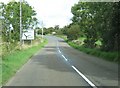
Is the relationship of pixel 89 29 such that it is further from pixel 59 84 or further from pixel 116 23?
pixel 59 84

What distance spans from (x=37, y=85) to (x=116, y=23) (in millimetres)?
17927

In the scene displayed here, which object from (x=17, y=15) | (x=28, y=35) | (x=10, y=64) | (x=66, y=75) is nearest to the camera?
(x=66, y=75)

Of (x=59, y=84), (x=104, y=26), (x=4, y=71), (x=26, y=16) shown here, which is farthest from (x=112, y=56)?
(x=26, y=16)

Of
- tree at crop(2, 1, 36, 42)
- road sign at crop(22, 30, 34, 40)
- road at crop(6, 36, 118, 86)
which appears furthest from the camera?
tree at crop(2, 1, 36, 42)

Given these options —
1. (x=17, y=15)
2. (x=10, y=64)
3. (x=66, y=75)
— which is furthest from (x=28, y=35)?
(x=66, y=75)

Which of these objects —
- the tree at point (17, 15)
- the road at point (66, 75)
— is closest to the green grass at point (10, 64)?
the road at point (66, 75)

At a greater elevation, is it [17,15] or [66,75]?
[17,15]

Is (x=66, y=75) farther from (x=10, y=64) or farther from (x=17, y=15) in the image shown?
(x=17, y=15)

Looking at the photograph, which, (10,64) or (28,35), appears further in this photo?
(28,35)

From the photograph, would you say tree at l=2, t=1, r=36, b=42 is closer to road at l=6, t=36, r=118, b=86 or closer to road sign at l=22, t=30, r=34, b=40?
road sign at l=22, t=30, r=34, b=40

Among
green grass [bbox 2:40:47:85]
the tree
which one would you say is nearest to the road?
green grass [bbox 2:40:47:85]

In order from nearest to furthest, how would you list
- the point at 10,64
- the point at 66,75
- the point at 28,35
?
the point at 66,75 < the point at 10,64 < the point at 28,35

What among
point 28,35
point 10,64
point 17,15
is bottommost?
point 28,35

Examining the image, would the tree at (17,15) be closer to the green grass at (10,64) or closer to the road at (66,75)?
→ the green grass at (10,64)
